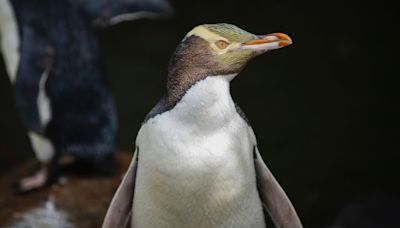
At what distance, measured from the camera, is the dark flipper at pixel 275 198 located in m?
2.21

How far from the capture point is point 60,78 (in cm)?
338

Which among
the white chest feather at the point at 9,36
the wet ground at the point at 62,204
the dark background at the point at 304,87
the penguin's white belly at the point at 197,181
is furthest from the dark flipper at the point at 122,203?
the dark background at the point at 304,87

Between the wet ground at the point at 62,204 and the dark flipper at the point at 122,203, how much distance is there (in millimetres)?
820

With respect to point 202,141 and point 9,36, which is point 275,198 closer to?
point 202,141

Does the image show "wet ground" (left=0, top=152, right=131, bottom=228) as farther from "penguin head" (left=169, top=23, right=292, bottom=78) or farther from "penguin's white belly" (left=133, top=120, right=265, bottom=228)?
"penguin head" (left=169, top=23, right=292, bottom=78)

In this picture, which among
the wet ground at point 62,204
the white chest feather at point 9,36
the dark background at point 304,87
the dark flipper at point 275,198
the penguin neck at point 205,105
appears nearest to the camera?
the penguin neck at point 205,105

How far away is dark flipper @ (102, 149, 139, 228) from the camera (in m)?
2.23

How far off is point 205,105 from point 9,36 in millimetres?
1606

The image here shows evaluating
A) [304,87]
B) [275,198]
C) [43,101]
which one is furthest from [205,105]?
[304,87]

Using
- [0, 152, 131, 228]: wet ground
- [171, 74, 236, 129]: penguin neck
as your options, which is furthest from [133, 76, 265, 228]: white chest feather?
[0, 152, 131, 228]: wet ground

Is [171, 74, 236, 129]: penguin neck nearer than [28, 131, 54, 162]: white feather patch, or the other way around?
[171, 74, 236, 129]: penguin neck

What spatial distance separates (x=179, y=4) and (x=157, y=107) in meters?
3.35

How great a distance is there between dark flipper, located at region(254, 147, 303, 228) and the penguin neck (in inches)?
10.4

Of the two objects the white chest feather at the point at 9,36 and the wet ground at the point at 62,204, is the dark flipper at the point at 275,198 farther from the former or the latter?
the white chest feather at the point at 9,36
